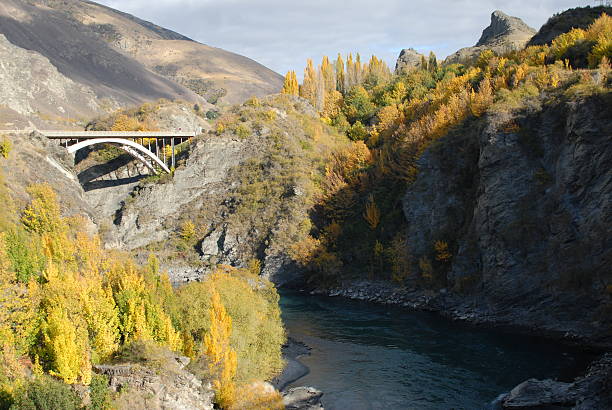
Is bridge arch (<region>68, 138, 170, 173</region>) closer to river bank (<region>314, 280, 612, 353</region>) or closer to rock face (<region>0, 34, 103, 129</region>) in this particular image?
rock face (<region>0, 34, 103, 129</region>)

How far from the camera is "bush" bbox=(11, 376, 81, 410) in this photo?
16641mm

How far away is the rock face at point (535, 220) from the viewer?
3719 cm

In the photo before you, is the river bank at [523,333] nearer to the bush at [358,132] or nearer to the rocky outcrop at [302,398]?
the rocky outcrop at [302,398]

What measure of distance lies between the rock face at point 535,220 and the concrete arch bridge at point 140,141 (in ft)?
123

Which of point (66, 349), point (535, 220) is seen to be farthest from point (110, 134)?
point (66, 349)

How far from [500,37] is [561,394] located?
107811 millimetres

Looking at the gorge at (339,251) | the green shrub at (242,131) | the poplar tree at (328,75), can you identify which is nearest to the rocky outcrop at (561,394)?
the gorge at (339,251)

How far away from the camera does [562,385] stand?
88.5 feet

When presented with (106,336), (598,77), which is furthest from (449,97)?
(106,336)

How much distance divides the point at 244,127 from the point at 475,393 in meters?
56.4

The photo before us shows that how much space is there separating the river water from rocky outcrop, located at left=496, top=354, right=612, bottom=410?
155 centimetres

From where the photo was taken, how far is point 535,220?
140 ft

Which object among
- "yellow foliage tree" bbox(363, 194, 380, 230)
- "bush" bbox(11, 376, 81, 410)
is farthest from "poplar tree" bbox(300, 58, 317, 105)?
"bush" bbox(11, 376, 81, 410)

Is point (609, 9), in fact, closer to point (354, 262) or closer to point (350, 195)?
point (350, 195)
